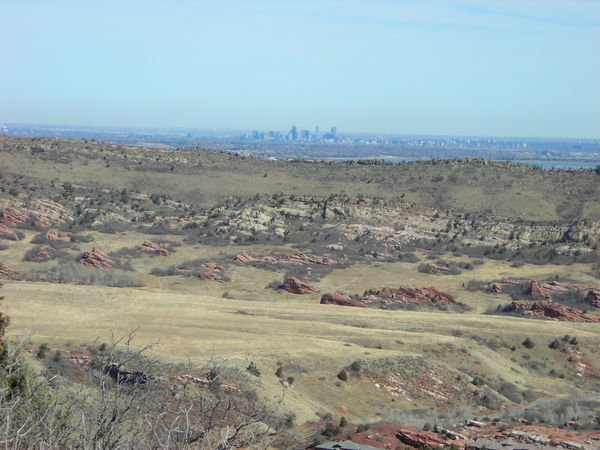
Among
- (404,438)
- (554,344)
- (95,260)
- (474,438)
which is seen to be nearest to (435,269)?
(554,344)

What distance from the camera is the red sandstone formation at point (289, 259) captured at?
192 ft

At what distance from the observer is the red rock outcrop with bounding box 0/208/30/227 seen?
62.8m

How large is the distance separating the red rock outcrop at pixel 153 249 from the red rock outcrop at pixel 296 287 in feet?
43.6

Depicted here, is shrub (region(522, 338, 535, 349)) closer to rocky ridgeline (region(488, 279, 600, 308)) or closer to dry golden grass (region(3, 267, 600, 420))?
dry golden grass (region(3, 267, 600, 420))

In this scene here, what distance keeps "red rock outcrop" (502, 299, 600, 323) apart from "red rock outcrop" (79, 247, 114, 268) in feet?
87.8

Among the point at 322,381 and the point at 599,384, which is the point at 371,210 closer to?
the point at 599,384

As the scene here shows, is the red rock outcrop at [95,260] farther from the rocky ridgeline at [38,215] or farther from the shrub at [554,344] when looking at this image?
the shrub at [554,344]

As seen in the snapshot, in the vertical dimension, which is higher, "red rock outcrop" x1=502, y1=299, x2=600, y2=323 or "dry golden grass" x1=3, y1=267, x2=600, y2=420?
"dry golden grass" x1=3, y1=267, x2=600, y2=420

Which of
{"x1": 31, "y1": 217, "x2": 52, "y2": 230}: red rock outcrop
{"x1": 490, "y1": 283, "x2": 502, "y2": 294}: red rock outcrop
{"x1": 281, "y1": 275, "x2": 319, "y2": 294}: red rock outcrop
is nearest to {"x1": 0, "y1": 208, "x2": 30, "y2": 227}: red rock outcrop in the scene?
{"x1": 31, "y1": 217, "x2": 52, "y2": 230}: red rock outcrop

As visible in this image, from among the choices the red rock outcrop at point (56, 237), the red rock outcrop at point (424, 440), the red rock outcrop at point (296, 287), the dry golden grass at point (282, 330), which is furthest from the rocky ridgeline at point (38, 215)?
the red rock outcrop at point (424, 440)

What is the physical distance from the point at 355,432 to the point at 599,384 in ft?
57.0

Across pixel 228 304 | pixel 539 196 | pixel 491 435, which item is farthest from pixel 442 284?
pixel 539 196

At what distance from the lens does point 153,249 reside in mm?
60469

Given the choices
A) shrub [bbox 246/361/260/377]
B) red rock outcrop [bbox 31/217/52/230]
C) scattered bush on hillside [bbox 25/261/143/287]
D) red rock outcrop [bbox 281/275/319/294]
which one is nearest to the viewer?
shrub [bbox 246/361/260/377]
